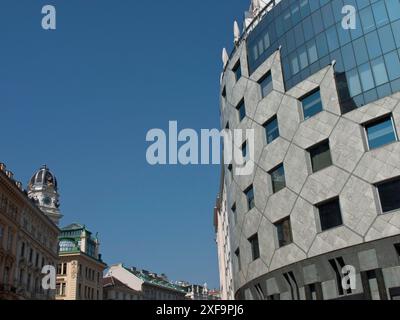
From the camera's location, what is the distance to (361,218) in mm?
27141

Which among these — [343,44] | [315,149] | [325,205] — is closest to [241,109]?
[315,149]

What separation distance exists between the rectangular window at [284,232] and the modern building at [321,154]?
0.07 m

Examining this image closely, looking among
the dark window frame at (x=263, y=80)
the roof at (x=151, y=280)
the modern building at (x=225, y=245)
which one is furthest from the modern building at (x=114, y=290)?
the dark window frame at (x=263, y=80)

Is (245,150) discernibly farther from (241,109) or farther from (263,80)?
(263,80)

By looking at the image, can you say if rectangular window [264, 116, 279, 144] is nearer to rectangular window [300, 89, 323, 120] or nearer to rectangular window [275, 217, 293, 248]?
rectangular window [300, 89, 323, 120]

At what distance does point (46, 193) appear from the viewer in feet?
287

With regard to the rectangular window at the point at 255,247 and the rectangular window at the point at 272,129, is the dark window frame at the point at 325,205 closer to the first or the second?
the rectangular window at the point at 272,129

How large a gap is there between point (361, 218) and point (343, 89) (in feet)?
28.3

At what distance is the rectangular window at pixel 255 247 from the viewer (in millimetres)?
35856

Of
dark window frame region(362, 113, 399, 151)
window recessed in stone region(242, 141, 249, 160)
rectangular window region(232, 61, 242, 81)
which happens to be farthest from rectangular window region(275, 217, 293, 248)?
rectangular window region(232, 61, 242, 81)

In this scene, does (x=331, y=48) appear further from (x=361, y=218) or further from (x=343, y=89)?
(x=361, y=218)

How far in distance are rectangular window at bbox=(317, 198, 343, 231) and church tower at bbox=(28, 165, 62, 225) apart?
65951mm

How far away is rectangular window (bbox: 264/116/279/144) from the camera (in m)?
35.0

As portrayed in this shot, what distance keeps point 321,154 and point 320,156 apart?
149 millimetres
